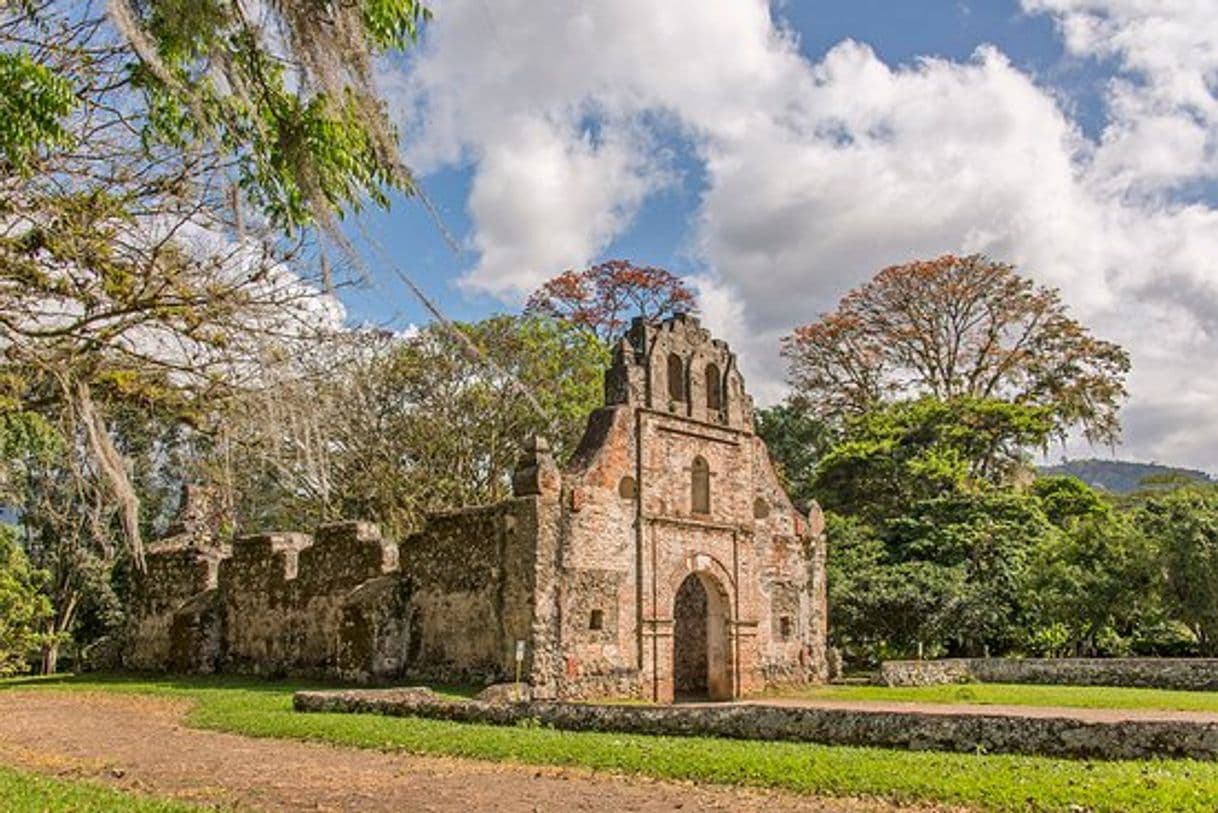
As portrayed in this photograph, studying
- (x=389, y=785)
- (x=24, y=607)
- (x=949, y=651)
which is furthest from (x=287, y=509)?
(x=389, y=785)

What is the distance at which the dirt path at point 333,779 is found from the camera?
807cm

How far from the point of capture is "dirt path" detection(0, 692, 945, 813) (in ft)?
26.5

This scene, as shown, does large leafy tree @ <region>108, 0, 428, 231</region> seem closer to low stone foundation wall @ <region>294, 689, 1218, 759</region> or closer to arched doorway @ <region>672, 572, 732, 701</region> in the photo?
low stone foundation wall @ <region>294, 689, 1218, 759</region>

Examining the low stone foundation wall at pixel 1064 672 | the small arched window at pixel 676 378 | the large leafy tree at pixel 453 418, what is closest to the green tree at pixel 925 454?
the low stone foundation wall at pixel 1064 672

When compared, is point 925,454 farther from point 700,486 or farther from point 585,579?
point 585,579

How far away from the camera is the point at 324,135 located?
539cm

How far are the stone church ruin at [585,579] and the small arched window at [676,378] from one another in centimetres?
4

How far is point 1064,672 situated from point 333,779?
19441 millimetres

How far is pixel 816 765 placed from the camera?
355 inches

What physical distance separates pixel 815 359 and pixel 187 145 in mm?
35930

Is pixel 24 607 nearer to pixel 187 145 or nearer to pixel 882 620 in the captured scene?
pixel 187 145

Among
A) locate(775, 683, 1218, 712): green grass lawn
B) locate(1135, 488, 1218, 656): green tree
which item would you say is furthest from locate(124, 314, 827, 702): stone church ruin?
locate(1135, 488, 1218, 656): green tree

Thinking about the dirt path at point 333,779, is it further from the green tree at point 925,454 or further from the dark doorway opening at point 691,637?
the green tree at point 925,454

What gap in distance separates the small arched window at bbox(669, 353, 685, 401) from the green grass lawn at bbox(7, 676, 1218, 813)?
34.7 ft
